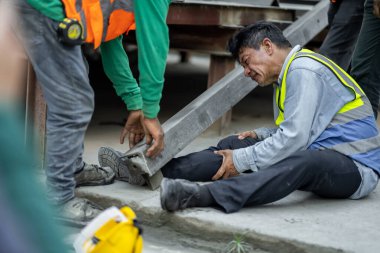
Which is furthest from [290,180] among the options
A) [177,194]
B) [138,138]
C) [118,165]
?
[118,165]

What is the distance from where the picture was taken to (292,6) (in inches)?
268

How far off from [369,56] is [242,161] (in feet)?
4.69

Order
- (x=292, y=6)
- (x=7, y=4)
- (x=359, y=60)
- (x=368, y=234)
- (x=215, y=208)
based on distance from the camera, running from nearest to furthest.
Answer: (x=7, y=4), (x=368, y=234), (x=215, y=208), (x=359, y=60), (x=292, y=6)

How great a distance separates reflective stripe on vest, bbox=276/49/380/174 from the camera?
3.84 meters

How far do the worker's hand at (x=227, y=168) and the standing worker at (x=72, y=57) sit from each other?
0.53 m

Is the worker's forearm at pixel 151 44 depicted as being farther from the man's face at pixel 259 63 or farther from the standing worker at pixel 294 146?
the man's face at pixel 259 63

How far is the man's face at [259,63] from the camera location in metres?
3.96

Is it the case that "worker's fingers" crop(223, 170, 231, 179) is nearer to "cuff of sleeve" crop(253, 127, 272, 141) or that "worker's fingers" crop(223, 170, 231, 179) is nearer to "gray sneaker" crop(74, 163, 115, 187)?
"cuff of sleeve" crop(253, 127, 272, 141)

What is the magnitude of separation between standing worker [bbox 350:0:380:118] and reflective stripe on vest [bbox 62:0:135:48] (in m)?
1.92

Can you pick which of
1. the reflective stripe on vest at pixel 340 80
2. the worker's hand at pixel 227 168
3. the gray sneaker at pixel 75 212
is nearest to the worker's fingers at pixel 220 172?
the worker's hand at pixel 227 168

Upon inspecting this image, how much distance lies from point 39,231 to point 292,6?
5.53 meters

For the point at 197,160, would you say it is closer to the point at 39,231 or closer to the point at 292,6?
the point at 39,231

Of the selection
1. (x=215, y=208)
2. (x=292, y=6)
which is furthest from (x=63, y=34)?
(x=292, y=6)

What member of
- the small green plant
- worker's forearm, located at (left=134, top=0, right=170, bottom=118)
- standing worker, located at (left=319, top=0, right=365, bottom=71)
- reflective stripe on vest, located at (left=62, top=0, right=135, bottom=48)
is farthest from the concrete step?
standing worker, located at (left=319, top=0, right=365, bottom=71)
